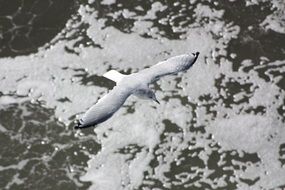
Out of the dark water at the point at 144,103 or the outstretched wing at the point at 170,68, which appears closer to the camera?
the outstretched wing at the point at 170,68

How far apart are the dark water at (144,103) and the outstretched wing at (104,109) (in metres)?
1.11

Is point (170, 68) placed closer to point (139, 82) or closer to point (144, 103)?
point (139, 82)

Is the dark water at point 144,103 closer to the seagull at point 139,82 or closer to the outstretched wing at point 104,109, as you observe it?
the seagull at point 139,82

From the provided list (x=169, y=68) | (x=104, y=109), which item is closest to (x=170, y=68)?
(x=169, y=68)

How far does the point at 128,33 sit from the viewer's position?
7.81m

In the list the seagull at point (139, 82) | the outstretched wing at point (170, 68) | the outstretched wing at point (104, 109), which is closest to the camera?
the outstretched wing at point (104, 109)

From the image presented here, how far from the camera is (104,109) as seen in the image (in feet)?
18.5

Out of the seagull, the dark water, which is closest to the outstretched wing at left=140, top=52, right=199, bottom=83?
the seagull

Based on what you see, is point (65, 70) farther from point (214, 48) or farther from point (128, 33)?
point (214, 48)

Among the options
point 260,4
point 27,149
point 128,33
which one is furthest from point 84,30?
point 260,4

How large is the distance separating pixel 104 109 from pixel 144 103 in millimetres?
1467

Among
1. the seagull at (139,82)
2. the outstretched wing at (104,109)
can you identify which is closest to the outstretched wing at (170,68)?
the seagull at (139,82)

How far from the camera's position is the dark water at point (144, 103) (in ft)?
21.6

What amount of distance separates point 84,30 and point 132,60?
31.8 inches
